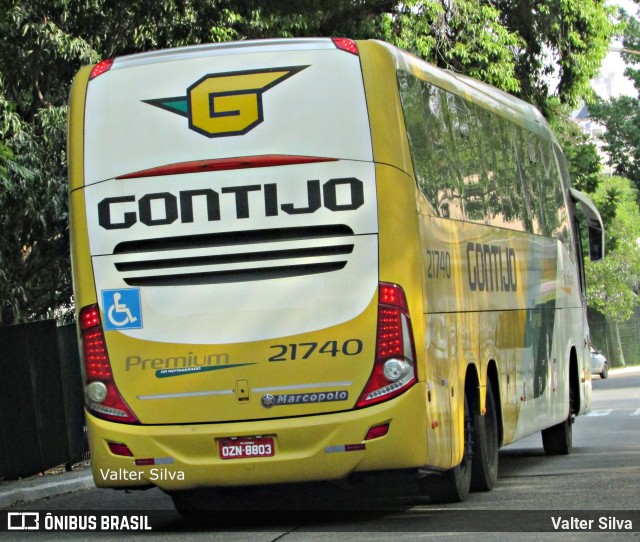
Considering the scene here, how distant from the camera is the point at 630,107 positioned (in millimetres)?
59438

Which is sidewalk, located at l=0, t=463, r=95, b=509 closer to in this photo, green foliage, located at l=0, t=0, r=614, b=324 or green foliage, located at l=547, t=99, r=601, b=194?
green foliage, located at l=0, t=0, r=614, b=324

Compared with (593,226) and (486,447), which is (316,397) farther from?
(593,226)

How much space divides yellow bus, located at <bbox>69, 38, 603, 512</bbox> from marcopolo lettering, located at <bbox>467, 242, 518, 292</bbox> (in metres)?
1.30

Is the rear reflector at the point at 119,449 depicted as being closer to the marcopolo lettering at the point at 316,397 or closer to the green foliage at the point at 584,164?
the marcopolo lettering at the point at 316,397

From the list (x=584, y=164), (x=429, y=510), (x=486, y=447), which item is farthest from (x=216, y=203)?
(x=584, y=164)

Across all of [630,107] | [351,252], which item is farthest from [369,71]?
[630,107]

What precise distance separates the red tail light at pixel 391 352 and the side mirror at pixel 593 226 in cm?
952

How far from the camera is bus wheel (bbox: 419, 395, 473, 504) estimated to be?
11.1 m

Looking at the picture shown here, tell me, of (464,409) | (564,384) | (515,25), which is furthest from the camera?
(515,25)

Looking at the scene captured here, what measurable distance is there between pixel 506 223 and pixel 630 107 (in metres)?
47.7

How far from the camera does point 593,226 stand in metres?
19.2

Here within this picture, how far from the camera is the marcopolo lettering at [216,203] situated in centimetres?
985

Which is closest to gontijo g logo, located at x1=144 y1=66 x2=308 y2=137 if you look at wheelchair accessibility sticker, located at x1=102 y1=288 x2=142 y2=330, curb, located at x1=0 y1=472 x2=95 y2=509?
wheelchair accessibility sticker, located at x1=102 y1=288 x2=142 y2=330

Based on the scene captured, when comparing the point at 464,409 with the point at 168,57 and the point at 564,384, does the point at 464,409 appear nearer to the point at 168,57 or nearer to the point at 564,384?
the point at 168,57
